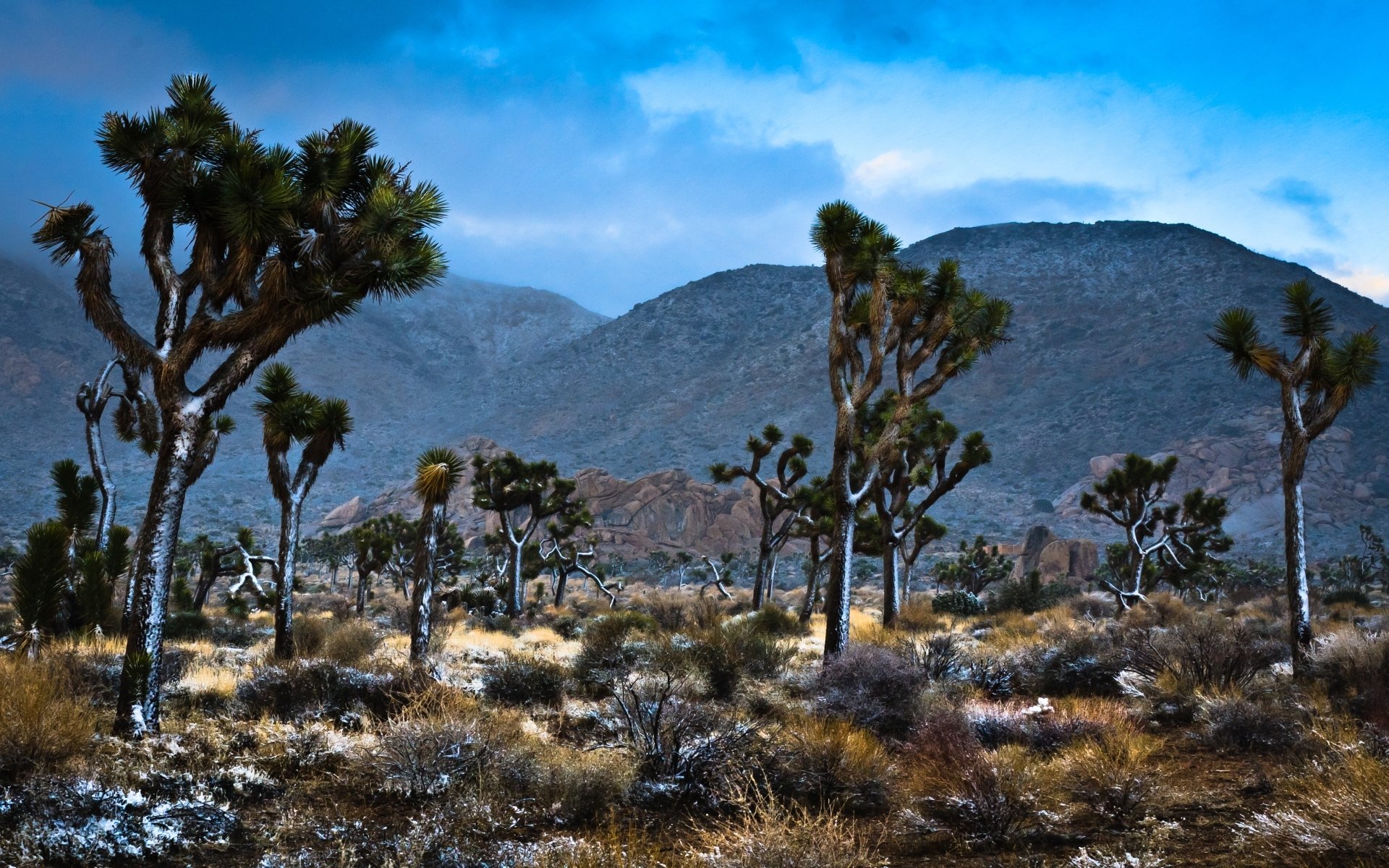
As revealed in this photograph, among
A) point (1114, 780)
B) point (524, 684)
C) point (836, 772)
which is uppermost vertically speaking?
point (1114, 780)

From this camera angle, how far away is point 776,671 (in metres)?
14.3

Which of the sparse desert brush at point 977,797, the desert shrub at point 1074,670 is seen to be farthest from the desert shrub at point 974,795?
the desert shrub at point 1074,670

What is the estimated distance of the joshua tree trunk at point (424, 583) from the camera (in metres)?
15.3

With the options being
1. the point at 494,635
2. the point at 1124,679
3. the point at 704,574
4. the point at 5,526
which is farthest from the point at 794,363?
the point at 1124,679

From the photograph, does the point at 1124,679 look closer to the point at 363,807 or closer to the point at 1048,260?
the point at 363,807

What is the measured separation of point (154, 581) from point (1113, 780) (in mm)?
10049

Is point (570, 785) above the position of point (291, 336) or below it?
below

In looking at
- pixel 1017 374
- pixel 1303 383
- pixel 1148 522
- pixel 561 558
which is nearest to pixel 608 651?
pixel 1303 383

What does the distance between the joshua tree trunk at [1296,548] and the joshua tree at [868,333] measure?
18.4 feet

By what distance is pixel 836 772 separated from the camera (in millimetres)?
7926

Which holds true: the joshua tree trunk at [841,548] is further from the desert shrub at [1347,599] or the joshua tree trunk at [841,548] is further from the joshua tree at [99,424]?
the desert shrub at [1347,599]

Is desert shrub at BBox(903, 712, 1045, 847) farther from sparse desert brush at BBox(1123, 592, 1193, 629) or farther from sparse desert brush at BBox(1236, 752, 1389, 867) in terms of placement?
sparse desert brush at BBox(1123, 592, 1193, 629)

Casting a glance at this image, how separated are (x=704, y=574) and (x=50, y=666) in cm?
6457

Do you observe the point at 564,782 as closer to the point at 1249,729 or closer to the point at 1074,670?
the point at 1249,729
